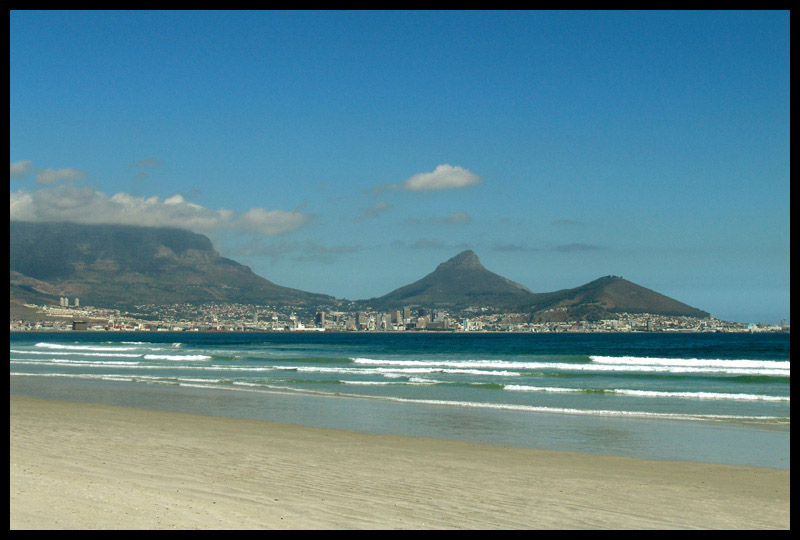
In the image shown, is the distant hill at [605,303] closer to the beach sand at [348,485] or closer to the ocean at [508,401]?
the ocean at [508,401]

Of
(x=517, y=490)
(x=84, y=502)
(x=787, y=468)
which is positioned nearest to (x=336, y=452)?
(x=517, y=490)

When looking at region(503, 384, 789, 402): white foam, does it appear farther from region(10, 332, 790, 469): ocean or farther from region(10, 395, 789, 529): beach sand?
region(10, 395, 789, 529): beach sand

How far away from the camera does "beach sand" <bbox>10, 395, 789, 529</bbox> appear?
7.49m

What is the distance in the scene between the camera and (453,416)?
1894cm

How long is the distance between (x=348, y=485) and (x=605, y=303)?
175 m

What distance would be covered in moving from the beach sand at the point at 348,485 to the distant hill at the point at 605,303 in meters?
161

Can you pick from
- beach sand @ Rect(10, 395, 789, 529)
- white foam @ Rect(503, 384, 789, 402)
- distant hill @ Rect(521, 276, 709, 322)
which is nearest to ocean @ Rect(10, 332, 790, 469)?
white foam @ Rect(503, 384, 789, 402)

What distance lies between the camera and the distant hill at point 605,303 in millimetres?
173625

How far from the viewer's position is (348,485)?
9617 millimetres

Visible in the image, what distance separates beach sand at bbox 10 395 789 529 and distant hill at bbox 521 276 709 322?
529ft

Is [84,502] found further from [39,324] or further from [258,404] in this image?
[39,324]

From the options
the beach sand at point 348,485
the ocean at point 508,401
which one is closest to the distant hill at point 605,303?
the ocean at point 508,401

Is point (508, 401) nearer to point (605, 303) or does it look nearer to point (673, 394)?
point (673, 394)

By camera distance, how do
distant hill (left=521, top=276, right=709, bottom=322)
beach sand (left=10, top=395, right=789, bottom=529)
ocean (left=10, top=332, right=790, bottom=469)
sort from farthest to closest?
distant hill (left=521, top=276, right=709, bottom=322)
ocean (left=10, top=332, right=790, bottom=469)
beach sand (left=10, top=395, right=789, bottom=529)
